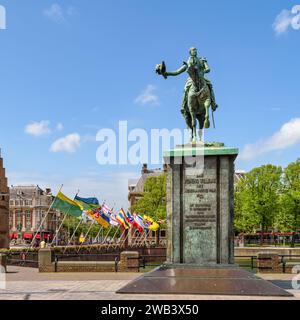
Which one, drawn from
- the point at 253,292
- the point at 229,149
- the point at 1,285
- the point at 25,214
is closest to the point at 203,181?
the point at 229,149

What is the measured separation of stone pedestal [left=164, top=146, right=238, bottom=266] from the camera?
16.6 m

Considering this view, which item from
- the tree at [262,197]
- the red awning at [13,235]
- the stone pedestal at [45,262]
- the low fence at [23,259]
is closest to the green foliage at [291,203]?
the tree at [262,197]

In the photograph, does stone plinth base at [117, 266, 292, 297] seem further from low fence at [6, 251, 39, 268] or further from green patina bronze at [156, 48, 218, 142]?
low fence at [6, 251, 39, 268]

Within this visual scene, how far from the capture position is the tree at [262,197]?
244 feet

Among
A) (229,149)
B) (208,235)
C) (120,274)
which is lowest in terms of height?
(120,274)

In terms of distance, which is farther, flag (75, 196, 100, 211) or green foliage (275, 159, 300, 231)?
green foliage (275, 159, 300, 231)

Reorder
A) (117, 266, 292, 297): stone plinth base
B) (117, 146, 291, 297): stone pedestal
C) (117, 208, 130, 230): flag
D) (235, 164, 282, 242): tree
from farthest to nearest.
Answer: (235, 164, 282, 242): tree, (117, 208, 130, 230): flag, (117, 146, 291, 297): stone pedestal, (117, 266, 292, 297): stone plinth base

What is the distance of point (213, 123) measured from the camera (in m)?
18.3

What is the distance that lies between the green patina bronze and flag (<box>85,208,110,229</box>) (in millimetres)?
29382

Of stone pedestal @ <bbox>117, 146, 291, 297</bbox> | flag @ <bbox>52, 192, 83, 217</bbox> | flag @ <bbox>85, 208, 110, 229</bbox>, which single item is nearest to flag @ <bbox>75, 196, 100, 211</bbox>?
flag @ <bbox>85, 208, 110, 229</bbox>

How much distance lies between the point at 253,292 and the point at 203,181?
12.5 feet

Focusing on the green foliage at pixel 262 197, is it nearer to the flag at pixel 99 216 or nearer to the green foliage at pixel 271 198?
the green foliage at pixel 271 198
